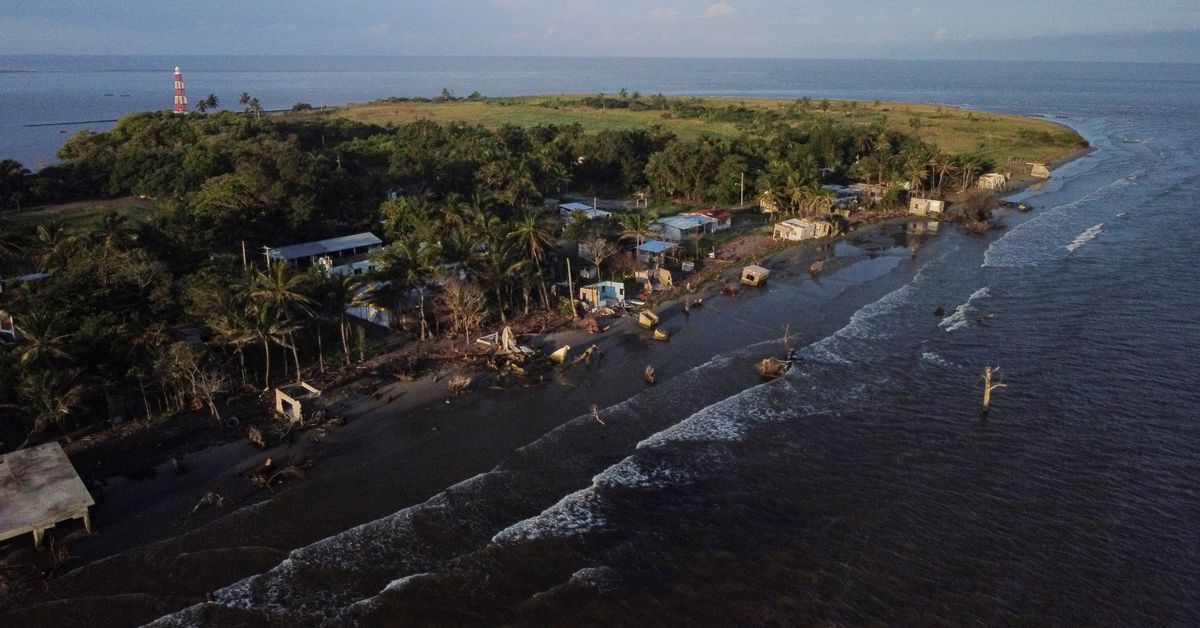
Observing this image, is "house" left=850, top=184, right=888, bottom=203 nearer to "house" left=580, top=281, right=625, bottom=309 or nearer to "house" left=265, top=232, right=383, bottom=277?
"house" left=580, top=281, right=625, bottom=309

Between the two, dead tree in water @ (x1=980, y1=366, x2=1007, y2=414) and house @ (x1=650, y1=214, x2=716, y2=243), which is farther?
house @ (x1=650, y1=214, x2=716, y2=243)

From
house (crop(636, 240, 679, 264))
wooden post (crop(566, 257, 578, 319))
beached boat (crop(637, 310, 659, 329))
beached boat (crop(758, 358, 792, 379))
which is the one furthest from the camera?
house (crop(636, 240, 679, 264))

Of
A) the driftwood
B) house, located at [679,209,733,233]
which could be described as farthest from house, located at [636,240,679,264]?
the driftwood

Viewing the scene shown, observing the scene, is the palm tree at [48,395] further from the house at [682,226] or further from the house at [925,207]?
the house at [925,207]

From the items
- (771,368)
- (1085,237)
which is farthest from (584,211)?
(1085,237)

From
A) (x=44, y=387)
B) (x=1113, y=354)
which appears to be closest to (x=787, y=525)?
(x=1113, y=354)

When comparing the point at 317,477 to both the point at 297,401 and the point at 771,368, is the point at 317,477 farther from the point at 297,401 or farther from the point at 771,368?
the point at 771,368

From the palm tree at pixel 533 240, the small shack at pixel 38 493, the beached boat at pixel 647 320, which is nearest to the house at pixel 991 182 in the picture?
the beached boat at pixel 647 320
